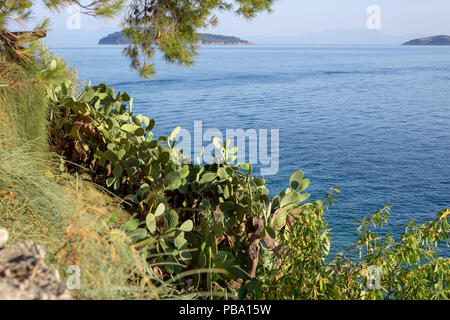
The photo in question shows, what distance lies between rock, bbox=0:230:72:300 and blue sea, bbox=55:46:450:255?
9.27 feet

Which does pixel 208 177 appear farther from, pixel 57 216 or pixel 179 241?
pixel 57 216

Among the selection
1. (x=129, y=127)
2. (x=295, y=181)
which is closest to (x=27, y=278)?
(x=295, y=181)

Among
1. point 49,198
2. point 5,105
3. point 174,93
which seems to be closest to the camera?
point 49,198

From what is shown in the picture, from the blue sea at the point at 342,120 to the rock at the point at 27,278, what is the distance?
111 inches

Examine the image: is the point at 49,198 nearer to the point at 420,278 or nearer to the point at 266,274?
the point at 266,274

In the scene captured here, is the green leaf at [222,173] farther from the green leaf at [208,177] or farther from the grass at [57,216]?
the grass at [57,216]

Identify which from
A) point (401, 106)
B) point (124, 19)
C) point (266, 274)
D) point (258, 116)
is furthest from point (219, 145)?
point (401, 106)

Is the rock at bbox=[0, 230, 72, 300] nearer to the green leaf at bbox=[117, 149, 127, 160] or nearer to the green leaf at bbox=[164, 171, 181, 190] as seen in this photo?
the green leaf at bbox=[164, 171, 181, 190]

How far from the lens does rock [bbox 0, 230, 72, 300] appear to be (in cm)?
107

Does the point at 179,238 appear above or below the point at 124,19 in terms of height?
below

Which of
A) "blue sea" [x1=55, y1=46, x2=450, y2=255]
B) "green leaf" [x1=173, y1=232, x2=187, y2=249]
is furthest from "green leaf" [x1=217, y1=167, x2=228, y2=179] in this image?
"blue sea" [x1=55, y1=46, x2=450, y2=255]
